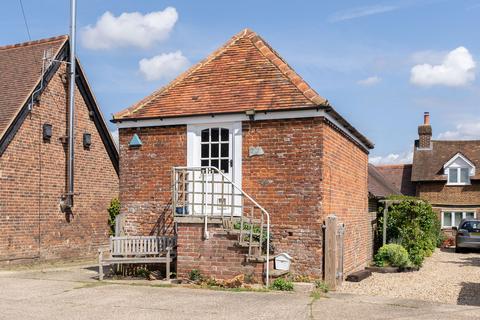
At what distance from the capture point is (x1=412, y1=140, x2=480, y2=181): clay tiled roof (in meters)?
35.6

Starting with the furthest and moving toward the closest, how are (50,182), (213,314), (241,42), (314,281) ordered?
(50,182), (241,42), (314,281), (213,314)

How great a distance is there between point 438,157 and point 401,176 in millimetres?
4872

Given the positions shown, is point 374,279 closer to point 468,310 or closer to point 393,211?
point 468,310

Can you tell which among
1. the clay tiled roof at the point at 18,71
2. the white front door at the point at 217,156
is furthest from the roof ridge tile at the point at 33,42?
the white front door at the point at 217,156

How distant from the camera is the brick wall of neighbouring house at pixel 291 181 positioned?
12.2m

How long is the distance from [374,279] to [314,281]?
2865 millimetres

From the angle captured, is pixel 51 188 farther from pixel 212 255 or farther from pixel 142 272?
pixel 212 255

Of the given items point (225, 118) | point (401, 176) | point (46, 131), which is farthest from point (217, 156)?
point (401, 176)

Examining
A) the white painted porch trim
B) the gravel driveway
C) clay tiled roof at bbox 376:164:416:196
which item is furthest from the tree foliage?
clay tiled roof at bbox 376:164:416:196

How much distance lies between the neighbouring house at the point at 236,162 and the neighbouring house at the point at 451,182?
22.1 metres

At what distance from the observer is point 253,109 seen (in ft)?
42.0

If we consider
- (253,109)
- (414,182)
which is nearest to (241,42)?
(253,109)

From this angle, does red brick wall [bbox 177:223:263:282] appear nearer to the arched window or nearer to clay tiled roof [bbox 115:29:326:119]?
the arched window

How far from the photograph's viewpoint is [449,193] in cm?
3519
